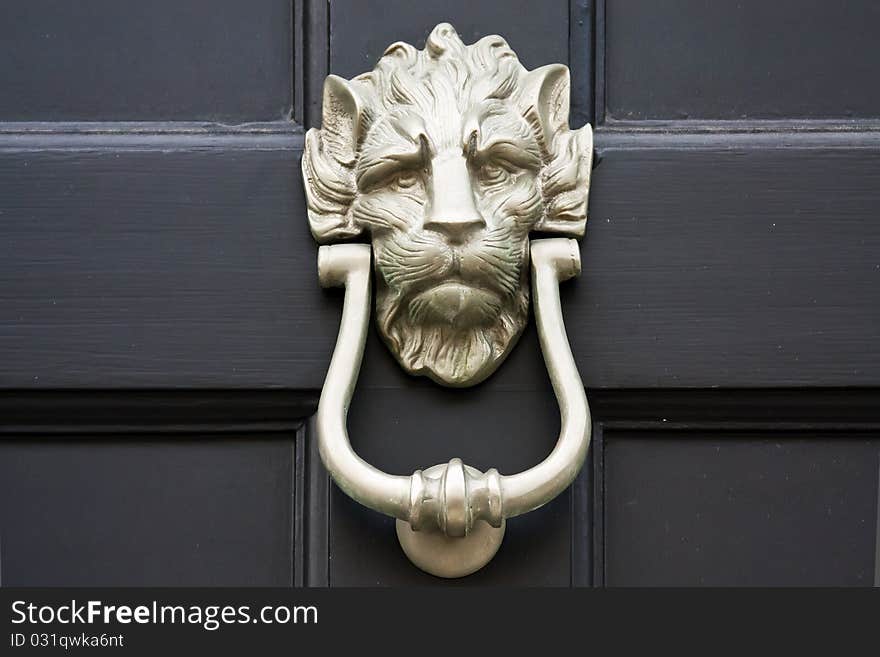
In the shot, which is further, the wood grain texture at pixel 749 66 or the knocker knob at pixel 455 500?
the wood grain texture at pixel 749 66

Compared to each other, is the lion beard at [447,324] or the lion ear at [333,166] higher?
the lion ear at [333,166]

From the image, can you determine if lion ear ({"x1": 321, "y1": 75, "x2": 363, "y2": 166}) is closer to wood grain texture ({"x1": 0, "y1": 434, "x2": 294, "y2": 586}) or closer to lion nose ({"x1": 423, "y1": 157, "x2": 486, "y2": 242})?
lion nose ({"x1": 423, "y1": 157, "x2": 486, "y2": 242})

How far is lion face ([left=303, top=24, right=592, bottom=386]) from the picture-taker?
1.90 ft

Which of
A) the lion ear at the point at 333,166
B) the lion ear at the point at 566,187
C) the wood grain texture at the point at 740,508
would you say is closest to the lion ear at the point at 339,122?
the lion ear at the point at 333,166

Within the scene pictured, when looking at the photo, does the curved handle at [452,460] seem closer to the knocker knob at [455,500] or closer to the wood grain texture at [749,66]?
the knocker knob at [455,500]

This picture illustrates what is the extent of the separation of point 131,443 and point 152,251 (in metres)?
0.11

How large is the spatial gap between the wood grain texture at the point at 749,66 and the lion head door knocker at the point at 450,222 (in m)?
0.06

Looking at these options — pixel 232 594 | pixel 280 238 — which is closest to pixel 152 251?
pixel 280 238

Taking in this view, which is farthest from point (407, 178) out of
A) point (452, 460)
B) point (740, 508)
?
point (740, 508)

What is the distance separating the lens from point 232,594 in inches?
24.0

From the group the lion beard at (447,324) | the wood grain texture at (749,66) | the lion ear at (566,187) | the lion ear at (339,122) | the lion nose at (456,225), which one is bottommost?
the lion beard at (447,324)

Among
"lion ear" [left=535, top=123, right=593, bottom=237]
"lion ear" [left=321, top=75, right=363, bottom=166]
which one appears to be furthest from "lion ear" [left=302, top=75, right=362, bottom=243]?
"lion ear" [left=535, top=123, right=593, bottom=237]

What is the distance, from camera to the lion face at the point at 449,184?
22.7 inches

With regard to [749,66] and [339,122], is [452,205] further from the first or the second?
[749,66]
